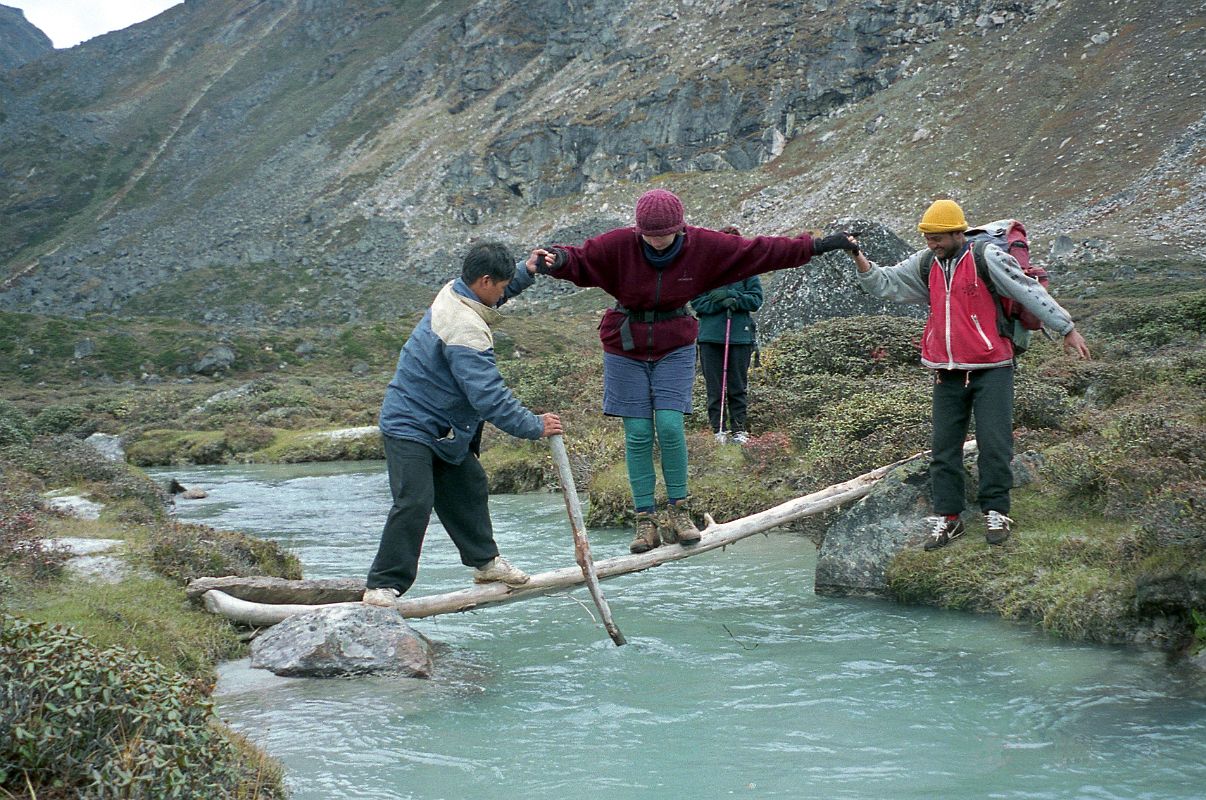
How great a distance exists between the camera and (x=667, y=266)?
23.6 ft

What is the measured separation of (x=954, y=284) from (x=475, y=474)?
3.78m

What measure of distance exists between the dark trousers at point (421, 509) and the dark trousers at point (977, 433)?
3.48 m

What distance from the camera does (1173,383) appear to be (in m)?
11.0

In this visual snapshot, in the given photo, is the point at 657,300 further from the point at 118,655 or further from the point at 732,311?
the point at 732,311

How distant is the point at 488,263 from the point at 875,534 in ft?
12.9

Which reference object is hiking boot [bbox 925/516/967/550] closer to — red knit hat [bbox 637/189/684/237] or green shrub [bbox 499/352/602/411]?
red knit hat [bbox 637/189/684/237]

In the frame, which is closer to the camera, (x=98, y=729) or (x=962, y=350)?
(x=98, y=729)

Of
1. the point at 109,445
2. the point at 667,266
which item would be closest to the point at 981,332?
the point at 667,266

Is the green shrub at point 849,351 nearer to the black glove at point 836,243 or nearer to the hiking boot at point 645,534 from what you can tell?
the hiking boot at point 645,534

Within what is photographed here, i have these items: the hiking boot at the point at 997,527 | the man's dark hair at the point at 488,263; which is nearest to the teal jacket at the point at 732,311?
the hiking boot at the point at 997,527

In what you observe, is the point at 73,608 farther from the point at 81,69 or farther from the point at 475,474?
the point at 81,69

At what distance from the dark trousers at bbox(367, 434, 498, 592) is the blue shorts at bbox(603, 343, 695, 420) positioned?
46.3 inches

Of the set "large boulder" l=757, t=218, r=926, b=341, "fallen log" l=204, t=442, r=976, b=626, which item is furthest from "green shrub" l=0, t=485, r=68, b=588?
"large boulder" l=757, t=218, r=926, b=341

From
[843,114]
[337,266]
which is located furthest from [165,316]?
[843,114]
